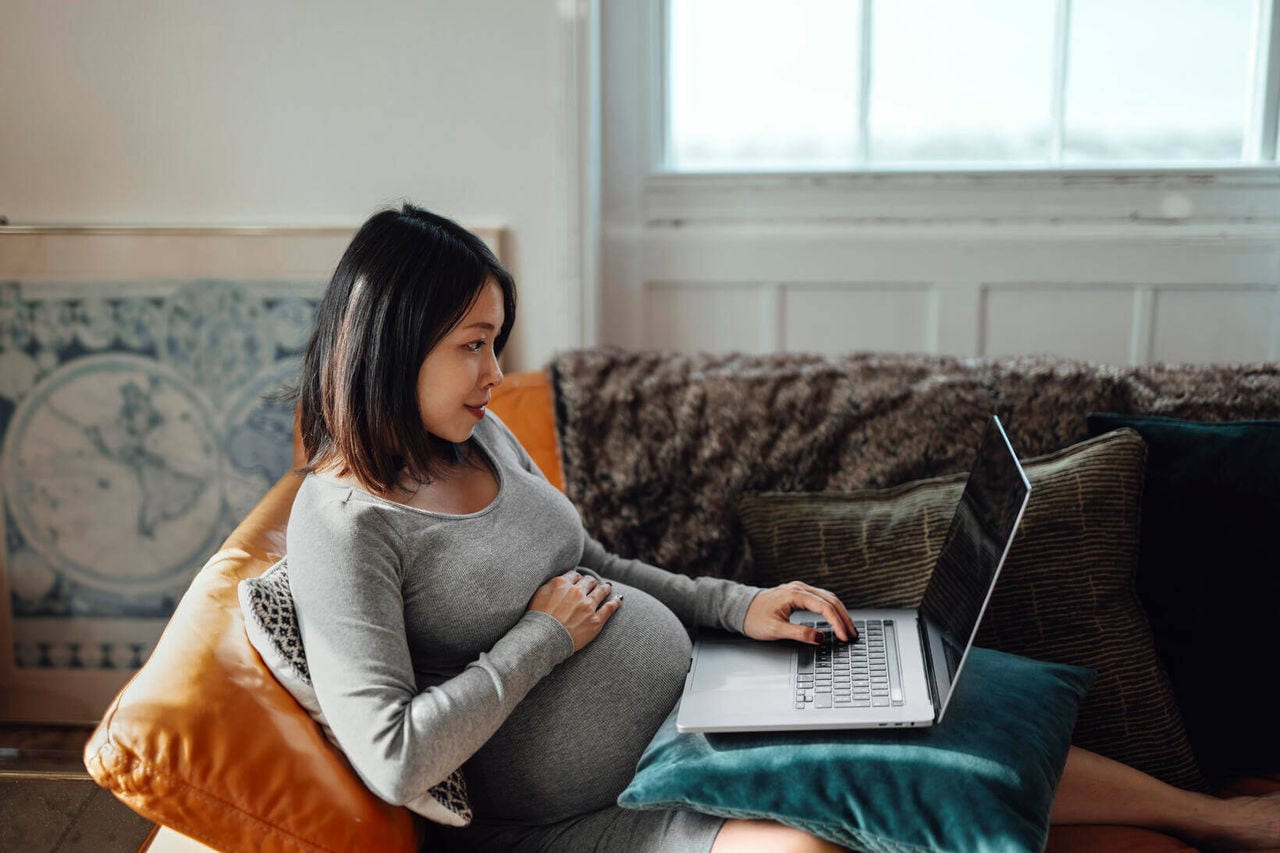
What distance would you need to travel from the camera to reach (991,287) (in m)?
2.04

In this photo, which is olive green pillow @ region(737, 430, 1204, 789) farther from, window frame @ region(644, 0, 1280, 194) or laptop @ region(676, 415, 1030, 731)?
window frame @ region(644, 0, 1280, 194)

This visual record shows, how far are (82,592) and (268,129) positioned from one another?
1.00 meters

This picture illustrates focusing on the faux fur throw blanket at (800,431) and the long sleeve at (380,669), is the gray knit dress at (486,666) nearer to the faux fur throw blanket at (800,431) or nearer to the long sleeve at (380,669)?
the long sleeve at (380,669)

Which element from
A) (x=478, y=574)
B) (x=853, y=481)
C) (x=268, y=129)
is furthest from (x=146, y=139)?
(x=853, y=481)

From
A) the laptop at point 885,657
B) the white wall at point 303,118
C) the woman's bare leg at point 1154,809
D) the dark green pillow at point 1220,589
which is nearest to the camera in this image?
the laptop at point 885,657

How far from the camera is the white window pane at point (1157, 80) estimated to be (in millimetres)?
1966

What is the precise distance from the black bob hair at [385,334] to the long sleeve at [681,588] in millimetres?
294

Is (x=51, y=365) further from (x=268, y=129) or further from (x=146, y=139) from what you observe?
(x=268, y=129)

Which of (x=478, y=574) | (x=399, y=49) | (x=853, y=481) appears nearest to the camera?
(x=478, y=574)

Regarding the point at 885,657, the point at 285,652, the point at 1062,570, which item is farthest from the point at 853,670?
the point at 285,652

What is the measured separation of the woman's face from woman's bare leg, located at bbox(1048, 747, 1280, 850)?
84cm

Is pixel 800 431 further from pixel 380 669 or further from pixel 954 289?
pixel 380 669

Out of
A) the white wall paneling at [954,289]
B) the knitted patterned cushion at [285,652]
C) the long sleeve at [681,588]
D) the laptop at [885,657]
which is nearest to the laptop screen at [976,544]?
the laptop at [885,657]

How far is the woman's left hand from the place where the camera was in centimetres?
125
